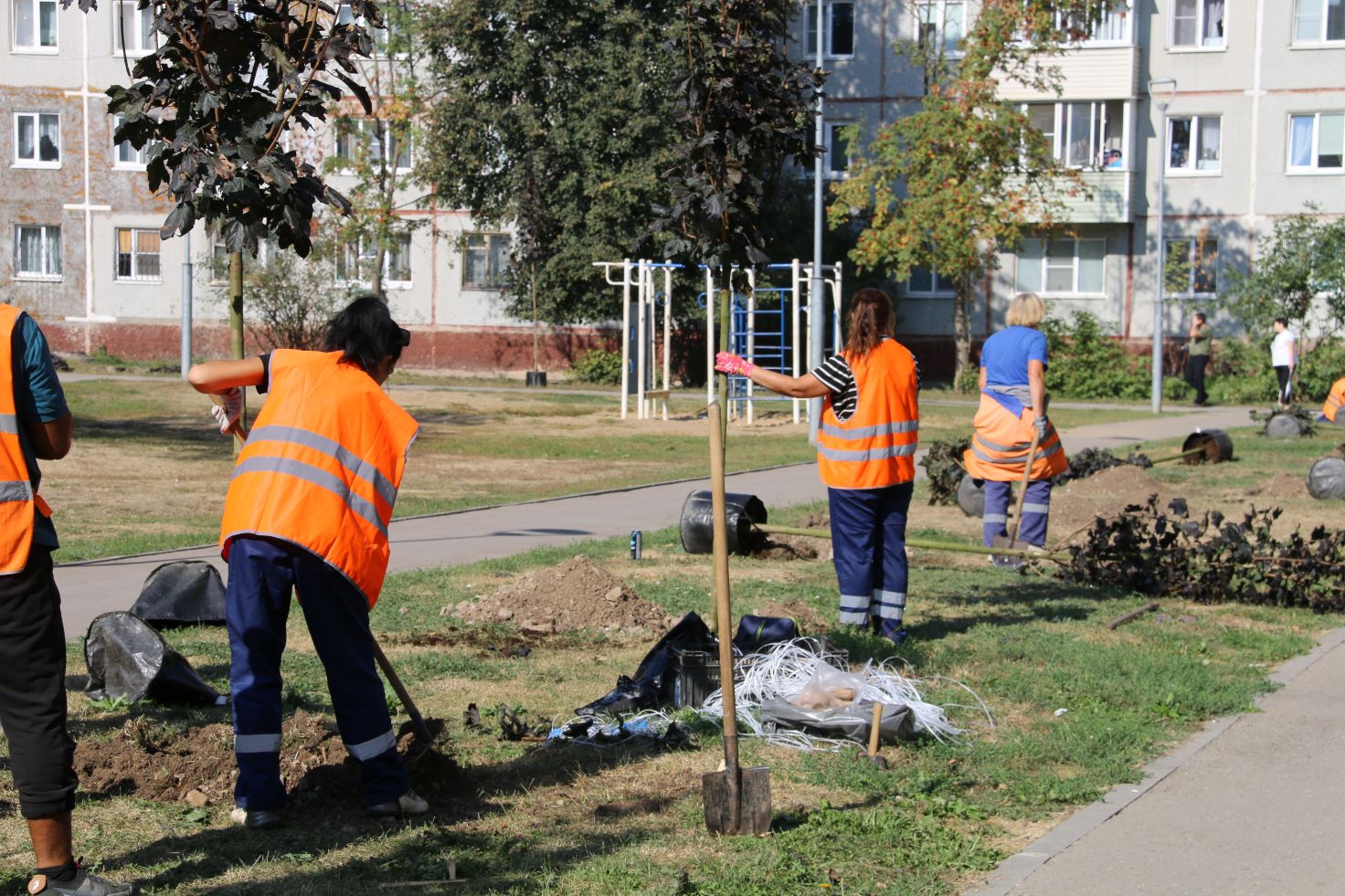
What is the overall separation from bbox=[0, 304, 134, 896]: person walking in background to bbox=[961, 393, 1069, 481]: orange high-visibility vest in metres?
7.63

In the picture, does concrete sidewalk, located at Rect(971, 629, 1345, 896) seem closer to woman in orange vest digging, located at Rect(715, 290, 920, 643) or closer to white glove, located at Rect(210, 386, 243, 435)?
woman in orange vest digging, located at Rect(715, 290, 920, 643)

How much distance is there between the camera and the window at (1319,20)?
127 feet

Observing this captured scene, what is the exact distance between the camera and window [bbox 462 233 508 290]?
43.8 metres

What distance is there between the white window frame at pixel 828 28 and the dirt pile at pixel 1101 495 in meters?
27.9

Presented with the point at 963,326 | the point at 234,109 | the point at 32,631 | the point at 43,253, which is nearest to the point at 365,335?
the point at 234,109

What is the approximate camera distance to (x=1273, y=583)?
393 inches

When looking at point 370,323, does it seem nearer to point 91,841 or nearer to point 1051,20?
point 91,841

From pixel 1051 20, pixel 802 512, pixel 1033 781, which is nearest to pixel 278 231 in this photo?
pixel 1033 781

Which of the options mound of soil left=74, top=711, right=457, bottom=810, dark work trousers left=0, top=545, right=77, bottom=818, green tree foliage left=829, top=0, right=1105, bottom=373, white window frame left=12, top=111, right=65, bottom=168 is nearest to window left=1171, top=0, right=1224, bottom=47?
green tree foliage left=829, top=0, right=1105, bottom=373

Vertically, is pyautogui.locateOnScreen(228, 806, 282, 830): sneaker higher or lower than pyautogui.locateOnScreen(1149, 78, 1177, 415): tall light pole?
lower

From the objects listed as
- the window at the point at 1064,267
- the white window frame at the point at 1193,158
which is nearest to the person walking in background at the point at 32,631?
the window at the point at 1064,267

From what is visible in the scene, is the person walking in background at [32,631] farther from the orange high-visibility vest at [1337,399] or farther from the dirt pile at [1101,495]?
the orange high-visibility vest at [1337,399]

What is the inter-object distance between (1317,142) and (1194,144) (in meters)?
2.96

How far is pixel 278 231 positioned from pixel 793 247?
3531 centimetres
